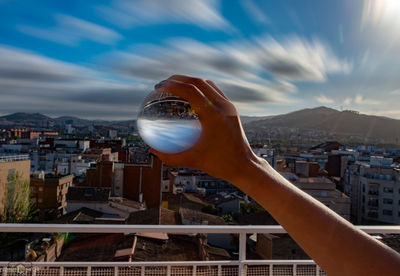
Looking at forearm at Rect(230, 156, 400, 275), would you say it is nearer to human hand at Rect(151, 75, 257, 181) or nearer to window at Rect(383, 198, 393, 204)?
human hand at Rect(151, 75, 257, 181)

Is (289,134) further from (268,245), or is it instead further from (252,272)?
(252,272)

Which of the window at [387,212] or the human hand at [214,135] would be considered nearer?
the human hand at [214,135]

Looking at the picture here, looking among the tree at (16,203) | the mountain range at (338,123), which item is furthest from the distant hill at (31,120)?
the tree at (16,203)

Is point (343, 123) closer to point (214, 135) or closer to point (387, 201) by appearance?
point (387, 201)

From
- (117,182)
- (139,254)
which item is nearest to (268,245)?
(139,254)

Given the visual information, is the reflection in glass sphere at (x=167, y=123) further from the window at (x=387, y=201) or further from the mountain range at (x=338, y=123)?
the mountain range at (x=338, y=123)

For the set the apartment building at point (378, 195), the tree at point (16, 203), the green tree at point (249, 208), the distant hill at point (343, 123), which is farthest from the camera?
the distant hill at point (343, 123)

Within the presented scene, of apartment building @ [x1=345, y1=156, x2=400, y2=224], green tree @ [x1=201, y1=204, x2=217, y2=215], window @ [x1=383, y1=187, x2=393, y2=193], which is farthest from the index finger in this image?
window @ [x1=383, y1=187, x2=393, y2=193]

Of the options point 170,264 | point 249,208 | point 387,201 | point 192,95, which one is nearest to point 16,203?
point 249,208
